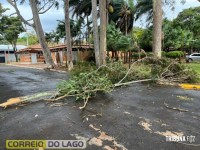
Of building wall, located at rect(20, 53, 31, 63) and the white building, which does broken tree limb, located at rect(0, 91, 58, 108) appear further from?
the white building

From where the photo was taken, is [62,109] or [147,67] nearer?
[62,109]

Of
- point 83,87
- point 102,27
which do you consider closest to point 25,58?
point 102,27

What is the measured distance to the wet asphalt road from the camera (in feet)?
16.3

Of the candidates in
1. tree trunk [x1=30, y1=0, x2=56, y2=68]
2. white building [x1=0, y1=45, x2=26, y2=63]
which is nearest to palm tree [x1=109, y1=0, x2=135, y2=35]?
tree trunk [x1=30, y1=0, x2=56, y2=68]

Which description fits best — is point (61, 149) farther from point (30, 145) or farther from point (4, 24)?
point (4, 24)

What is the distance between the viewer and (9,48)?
186 feet

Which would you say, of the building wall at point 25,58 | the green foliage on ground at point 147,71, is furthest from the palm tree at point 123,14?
the green foliage on ground at point 147,71

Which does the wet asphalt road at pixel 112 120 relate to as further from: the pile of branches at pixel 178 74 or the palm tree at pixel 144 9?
the palm tree at pixel 144 9

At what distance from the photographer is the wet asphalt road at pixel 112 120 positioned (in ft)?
16.3

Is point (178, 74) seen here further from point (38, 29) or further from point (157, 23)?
point (38, 29)

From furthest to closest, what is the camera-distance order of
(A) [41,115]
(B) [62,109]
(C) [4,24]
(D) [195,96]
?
(C) [4,24] → (D) [195,96] → (B) [62,109] → (A) [41,115]

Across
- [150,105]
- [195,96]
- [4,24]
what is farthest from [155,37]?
[4,24]

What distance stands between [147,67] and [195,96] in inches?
134

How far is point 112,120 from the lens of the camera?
6062 millimetres
